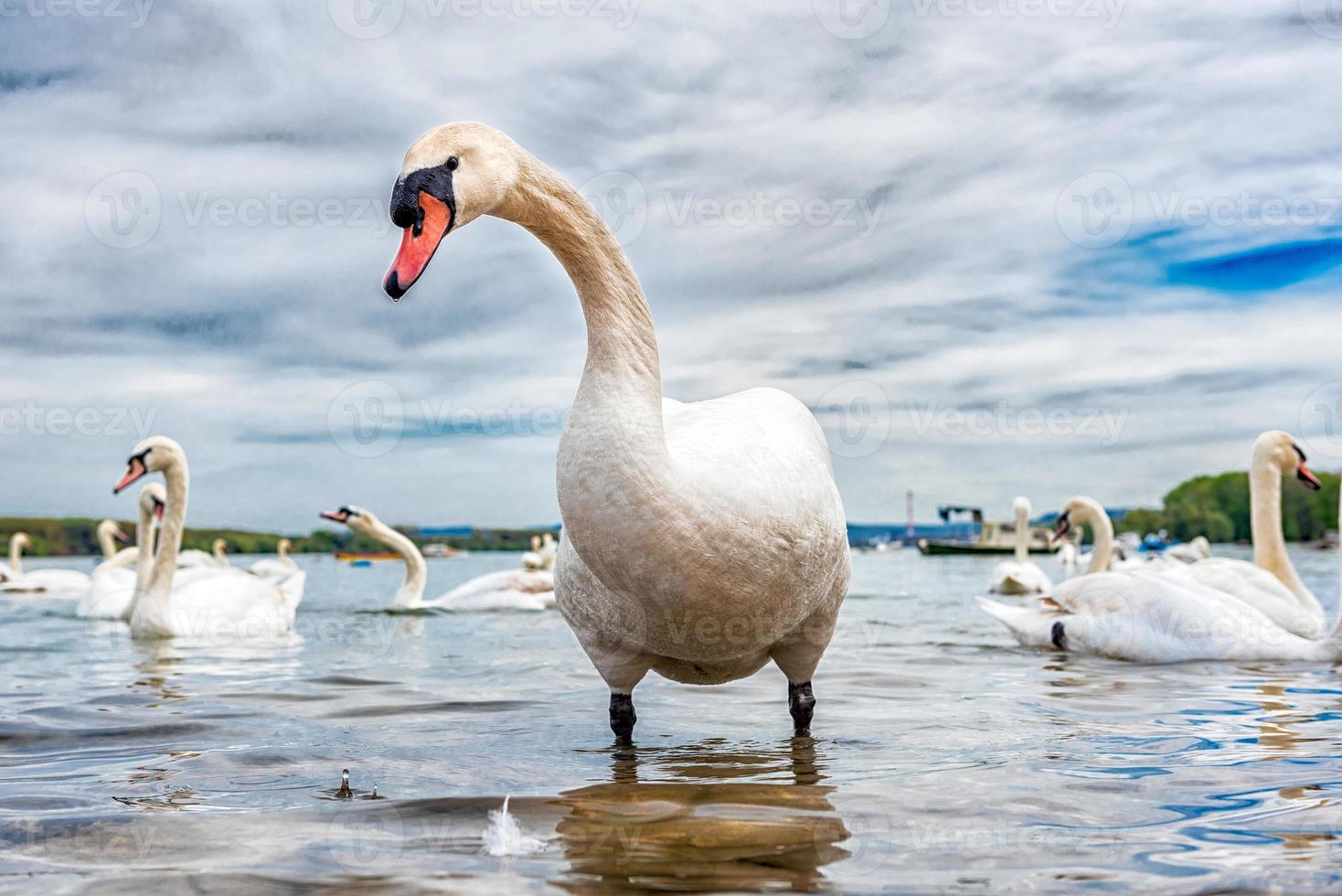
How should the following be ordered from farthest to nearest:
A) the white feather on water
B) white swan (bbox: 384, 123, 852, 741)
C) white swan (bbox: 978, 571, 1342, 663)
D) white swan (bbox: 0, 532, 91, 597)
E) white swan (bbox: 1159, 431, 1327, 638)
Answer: white swan (bbox: 0, 532, 91, 597)
white swan (bbox: 1159, 431, 1327, 638)
white swan (bbox: 978, 571, 1342, 663)
white swan (bbox: 384, 123, 852, 741)
the white feather on water

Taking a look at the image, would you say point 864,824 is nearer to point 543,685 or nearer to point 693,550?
point 693,550

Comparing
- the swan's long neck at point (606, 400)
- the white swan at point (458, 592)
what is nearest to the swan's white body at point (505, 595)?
the white swan at point (458, 592)

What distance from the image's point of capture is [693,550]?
4.57m

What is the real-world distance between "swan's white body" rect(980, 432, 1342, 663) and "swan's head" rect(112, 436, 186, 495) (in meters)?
9.41

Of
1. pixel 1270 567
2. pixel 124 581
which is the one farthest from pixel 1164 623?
pixel 124 581

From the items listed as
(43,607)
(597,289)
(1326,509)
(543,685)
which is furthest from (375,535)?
(1326,509)

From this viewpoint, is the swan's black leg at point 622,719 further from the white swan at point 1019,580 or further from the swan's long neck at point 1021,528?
the swan's long neck at point 1021,528

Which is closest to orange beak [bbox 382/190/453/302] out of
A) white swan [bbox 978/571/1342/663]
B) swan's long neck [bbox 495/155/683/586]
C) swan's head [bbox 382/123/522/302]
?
swan's head [bbox 382/123/522/302]

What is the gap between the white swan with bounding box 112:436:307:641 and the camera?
1342 cm

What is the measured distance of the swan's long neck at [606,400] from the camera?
4414mm

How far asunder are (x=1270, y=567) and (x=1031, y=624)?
12.5ft

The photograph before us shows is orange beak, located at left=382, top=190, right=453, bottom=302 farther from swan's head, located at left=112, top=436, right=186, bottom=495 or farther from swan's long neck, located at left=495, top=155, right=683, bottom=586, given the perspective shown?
swan's head, located at left=112, top=436, right=186, bottom=495

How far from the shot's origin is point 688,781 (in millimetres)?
5023

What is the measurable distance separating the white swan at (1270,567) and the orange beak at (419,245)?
1000 cm
